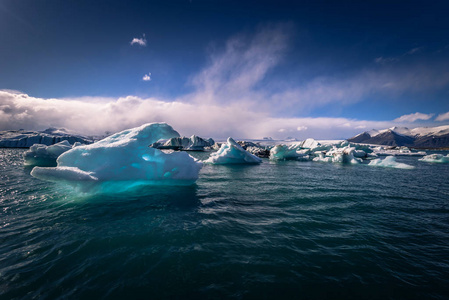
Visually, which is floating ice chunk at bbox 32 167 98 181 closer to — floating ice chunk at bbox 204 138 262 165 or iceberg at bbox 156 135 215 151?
floating ice chunk at bbox 204 138 262 165

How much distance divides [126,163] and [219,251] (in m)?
7.23

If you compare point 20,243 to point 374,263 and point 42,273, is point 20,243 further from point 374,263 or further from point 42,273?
point 374,263

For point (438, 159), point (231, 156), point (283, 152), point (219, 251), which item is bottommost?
point (219, 251)

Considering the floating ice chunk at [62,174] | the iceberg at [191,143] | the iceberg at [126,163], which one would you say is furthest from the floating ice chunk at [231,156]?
the iceberg at [191,143]

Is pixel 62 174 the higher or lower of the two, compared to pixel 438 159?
higher

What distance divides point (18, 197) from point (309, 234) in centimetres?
1367

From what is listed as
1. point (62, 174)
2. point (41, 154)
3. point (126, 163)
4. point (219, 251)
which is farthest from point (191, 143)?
point (219, 251)

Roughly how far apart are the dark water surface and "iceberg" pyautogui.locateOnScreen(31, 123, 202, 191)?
4.67ft

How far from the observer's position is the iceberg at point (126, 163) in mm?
7422

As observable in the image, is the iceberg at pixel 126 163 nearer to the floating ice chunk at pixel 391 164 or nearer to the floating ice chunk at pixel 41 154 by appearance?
the floating ice chunk at pixel 41 154

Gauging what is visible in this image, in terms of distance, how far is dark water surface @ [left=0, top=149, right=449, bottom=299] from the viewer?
325 cm

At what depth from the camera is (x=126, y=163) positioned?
9102 millimetres

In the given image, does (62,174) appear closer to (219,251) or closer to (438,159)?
(219,251)

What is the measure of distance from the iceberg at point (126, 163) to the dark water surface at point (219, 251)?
4.67 feet
